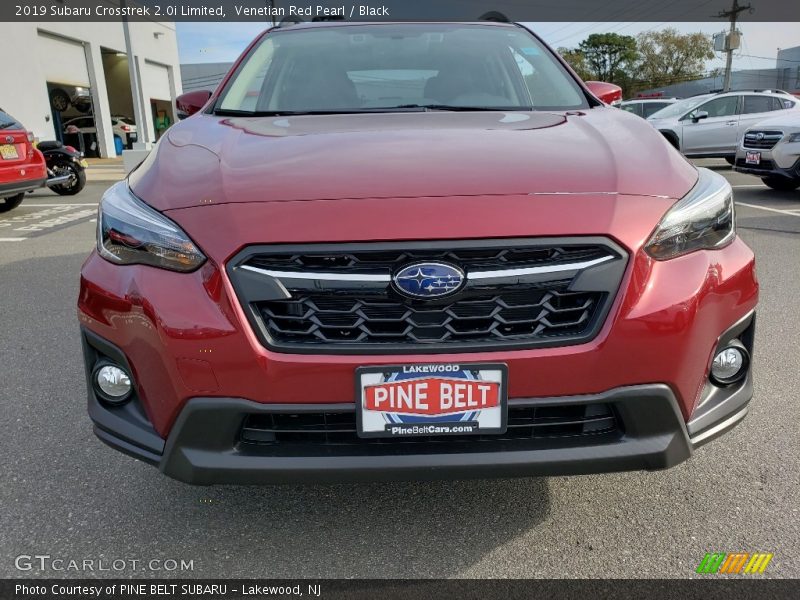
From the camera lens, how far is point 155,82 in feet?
88.8

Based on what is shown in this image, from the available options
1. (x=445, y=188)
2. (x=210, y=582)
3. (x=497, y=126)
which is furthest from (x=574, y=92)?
(x=210, y=582)

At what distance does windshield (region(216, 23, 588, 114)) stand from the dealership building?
1538cm

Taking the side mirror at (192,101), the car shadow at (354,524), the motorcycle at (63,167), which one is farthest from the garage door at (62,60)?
A: the car shadow at (354,524)

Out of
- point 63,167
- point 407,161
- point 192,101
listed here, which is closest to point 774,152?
point 192,101

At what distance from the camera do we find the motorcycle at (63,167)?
1094 centimetres

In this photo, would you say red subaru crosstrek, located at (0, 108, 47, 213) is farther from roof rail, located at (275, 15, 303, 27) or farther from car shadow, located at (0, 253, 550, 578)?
car shadow, located at (0, 253, 550, 578)

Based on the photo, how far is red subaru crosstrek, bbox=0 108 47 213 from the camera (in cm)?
827

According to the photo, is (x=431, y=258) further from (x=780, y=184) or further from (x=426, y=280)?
(x=780, y=184)

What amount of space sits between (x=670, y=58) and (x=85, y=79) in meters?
55.3

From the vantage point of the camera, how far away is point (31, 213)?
9117 mm

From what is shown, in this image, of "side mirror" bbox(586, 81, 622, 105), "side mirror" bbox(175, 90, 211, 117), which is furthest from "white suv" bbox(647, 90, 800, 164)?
"side mirror" bbox(175, 90, 211, 117)

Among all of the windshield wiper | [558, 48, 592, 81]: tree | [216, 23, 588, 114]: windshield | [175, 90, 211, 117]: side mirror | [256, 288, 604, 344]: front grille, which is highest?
[216, 23, 588, 114]: windshield

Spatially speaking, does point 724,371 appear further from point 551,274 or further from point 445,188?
point 445,188

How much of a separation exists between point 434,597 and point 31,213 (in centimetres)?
917
